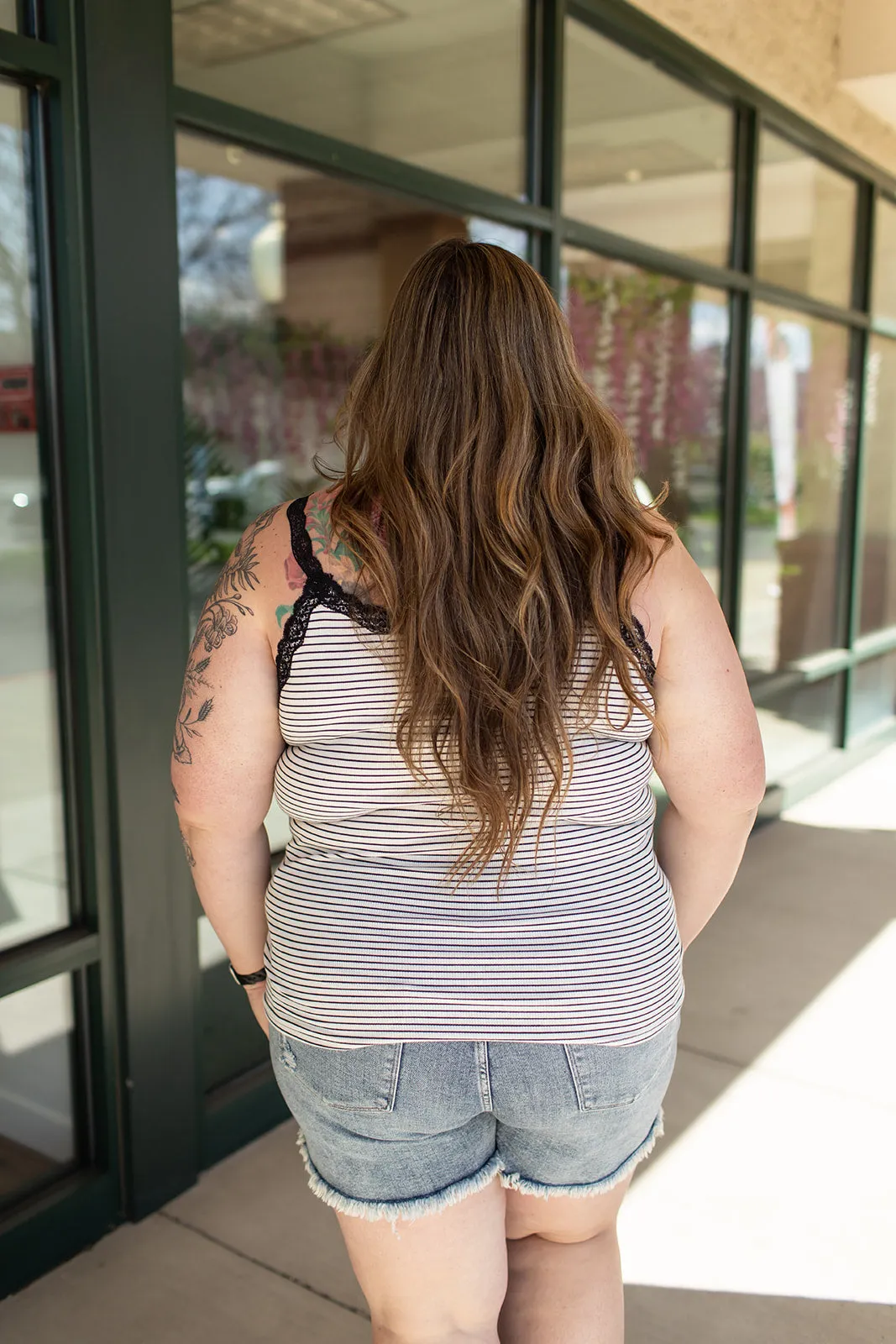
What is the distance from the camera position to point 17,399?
217 centimetres

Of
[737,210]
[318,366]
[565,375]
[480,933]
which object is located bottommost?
[480,933]

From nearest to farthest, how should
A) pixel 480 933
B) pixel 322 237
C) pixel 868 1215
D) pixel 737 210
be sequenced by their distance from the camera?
1. pixel 480 933
2. pixel 868 1215
3. pixel 322 237
4. pixel 737 210

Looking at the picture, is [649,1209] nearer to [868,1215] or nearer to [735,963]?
[868,1215]

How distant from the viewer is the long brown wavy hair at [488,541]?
3.93ft

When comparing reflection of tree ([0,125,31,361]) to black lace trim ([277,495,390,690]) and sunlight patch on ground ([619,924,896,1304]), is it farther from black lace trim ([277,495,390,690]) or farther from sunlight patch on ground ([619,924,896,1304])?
sunlight patch on ground ([619,924,896,1304])

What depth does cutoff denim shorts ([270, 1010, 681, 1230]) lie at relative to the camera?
122cm

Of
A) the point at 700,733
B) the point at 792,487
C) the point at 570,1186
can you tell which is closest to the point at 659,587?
the point at 700,733

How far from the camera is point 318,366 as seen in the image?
13.5 ft

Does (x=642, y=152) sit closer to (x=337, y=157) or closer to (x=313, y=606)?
(x=337, y=157)

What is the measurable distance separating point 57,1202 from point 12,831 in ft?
2.37

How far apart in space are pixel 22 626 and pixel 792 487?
422 cm

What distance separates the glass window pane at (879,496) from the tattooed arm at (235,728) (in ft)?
18.2

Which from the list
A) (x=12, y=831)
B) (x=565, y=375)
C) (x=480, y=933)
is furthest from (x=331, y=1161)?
(x=12, y=831)

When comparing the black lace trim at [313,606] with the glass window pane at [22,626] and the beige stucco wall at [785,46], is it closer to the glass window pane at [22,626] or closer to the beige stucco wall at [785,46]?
the glass window pane at [22,626]
